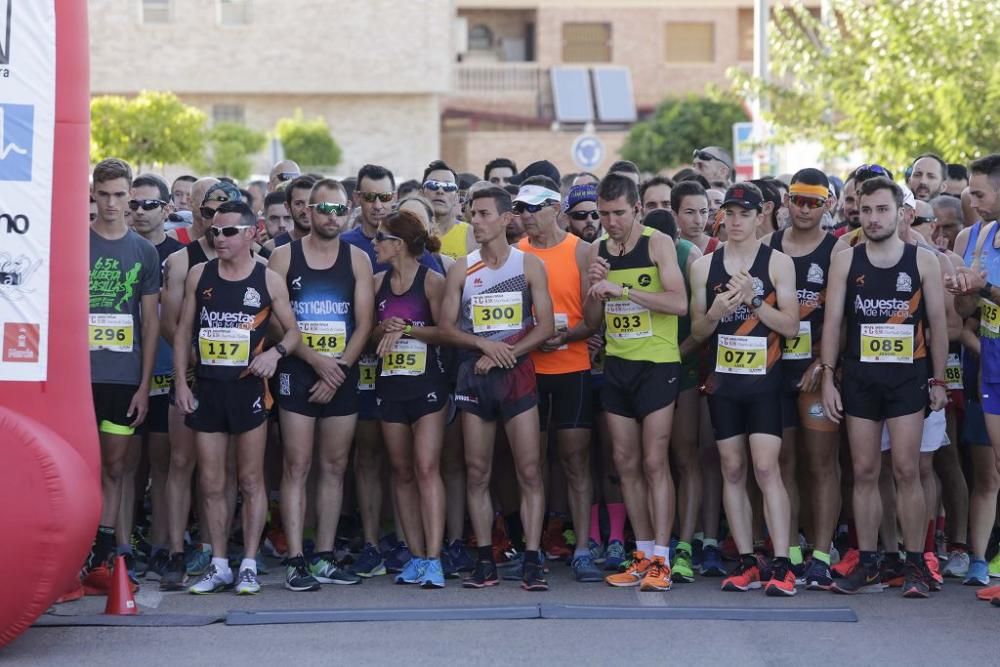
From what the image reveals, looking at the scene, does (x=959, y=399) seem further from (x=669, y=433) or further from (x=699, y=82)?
(x=699, y=82)

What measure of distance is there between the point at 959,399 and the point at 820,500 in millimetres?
1215

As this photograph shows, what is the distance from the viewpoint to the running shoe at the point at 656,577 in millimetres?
9625

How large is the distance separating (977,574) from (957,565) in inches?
12.4

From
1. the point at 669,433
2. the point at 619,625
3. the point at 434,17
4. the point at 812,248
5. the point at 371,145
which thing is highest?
the point at 434,17

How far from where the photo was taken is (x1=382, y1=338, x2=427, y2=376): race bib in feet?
32.5

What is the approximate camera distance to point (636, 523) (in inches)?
394

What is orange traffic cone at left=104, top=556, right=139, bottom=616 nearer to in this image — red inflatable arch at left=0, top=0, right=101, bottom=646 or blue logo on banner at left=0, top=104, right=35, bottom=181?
red inflatable arch at left=0, top=0, right=101, bottom=646

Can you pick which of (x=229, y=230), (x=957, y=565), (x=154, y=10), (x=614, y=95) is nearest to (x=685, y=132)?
(x=614, y=95)

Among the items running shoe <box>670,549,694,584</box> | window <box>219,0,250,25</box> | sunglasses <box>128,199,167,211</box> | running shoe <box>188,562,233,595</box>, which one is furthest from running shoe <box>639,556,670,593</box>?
window <box>219,0,250,25</box>

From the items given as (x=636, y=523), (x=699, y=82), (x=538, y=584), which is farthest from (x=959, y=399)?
(x=699, y=82)

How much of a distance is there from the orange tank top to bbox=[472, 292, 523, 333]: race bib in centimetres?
34

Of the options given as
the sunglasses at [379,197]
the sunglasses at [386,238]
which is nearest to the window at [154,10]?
the sunglasses at [379,197]

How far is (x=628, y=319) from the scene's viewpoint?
9.87 metres

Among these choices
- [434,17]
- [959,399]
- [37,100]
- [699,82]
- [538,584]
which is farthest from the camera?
[699,82]
